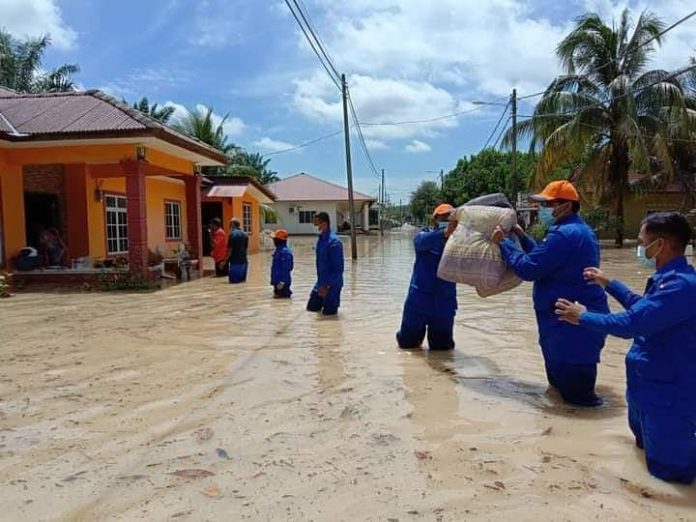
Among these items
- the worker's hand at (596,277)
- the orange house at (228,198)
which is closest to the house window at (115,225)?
the orange house at (228,198)

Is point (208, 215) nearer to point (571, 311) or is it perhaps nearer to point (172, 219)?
point (172, 219)

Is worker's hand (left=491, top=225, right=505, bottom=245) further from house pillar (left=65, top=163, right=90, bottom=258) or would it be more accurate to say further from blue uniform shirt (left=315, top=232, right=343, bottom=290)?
house pillar (left=65, top=163, right=90, bottom=258)

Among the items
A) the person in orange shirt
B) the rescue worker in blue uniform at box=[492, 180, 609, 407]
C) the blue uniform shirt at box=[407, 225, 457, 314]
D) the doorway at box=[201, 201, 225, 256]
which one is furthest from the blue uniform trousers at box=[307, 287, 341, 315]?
the doorway at box=[201, 201, 225, 256]

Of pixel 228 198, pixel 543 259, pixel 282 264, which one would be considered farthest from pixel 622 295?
pixel 228 198

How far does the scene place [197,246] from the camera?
1734 cm

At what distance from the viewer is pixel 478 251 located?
190 inches

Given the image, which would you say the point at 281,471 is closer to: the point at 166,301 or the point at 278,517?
the point at 278,517

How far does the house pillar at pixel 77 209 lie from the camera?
1530 centimetres

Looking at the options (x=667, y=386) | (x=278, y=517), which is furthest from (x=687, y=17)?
(x=278, y=517)

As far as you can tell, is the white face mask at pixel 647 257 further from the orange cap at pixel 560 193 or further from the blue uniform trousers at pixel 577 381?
the blue uniform trousers at pixel 577 381

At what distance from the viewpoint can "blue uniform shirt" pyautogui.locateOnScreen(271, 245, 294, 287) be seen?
10.5 meters

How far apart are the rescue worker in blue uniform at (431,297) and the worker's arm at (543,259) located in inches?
49.3

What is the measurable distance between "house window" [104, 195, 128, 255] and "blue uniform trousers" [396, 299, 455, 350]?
485 inches

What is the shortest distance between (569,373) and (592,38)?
22.9 metres
